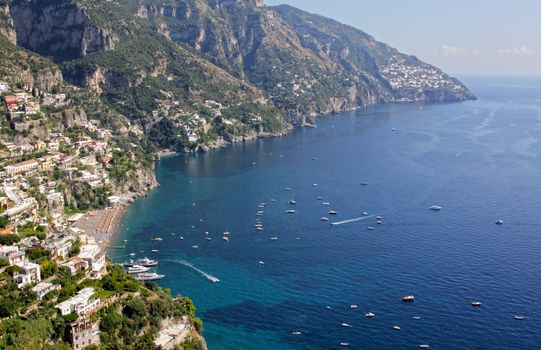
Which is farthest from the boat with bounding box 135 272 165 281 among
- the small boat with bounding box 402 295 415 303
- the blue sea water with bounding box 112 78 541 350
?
the small boat with bounding box 402 295 415 303

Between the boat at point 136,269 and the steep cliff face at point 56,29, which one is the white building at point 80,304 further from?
the steep cliff face at point 56,29

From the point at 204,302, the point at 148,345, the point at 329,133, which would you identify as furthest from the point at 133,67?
the point at 148,345

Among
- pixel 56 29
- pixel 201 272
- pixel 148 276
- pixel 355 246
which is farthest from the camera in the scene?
pixel 56 29

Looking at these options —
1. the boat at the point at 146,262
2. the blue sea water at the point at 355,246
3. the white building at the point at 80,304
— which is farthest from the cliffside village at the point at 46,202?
the blue sea water at the point at 355,246

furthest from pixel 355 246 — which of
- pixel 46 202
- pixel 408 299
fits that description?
pixel 46 202

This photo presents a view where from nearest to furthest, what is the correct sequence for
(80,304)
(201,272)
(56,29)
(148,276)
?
(80,304), (148,276), (201,272), (56,29)

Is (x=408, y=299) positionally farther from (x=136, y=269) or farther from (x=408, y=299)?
(x=136, y=269)
